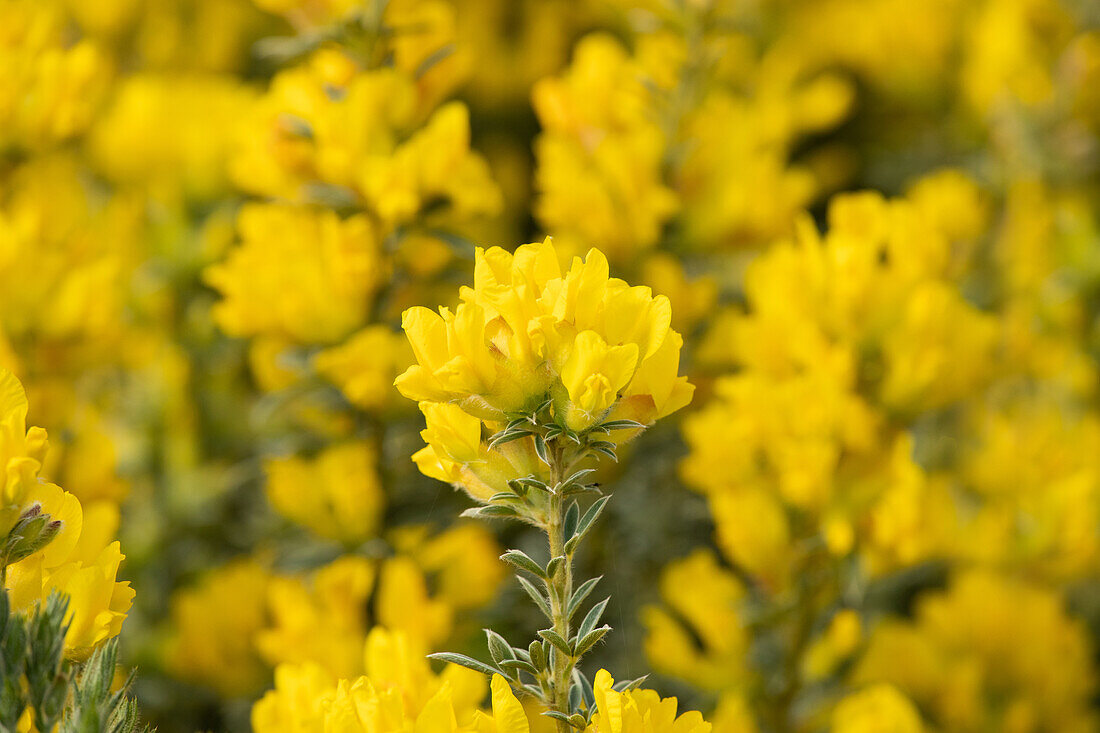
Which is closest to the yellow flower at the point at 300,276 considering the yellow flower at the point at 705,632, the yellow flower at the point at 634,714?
the yellow flower at the point at 705,632

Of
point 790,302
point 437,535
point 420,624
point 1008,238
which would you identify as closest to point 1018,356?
point 1008,238

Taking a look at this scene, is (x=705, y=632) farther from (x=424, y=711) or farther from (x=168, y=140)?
(x=168, y=140)

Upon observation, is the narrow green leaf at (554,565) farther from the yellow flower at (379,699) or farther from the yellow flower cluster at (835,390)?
the yellow flower cluster at (835,390)

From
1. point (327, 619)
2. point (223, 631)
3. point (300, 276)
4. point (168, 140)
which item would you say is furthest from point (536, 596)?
point (168, 140)

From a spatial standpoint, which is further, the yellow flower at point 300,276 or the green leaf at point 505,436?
the yellow flower at point 300,276

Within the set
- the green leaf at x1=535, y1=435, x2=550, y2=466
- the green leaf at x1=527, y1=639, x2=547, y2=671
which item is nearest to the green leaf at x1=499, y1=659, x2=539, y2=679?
the green leaf at x1=527, y1=639, x2=547, y2=671

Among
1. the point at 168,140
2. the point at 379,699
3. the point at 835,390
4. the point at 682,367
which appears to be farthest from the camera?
the point at 168,140
